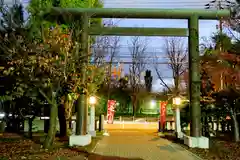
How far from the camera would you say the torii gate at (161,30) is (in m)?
14.7

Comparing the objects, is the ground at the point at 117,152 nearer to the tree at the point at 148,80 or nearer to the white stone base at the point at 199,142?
the white stone base at the point at 199,142

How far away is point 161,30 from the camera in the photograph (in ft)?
49.8

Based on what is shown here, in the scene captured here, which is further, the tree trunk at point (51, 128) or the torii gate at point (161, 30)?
the torii gate at point (161, 30)

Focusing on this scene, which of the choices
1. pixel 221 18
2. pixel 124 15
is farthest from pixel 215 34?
pixel 124 15

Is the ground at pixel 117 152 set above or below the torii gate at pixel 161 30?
below

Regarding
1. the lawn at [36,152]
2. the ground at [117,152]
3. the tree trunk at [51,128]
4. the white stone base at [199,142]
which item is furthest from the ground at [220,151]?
the tree trunk at [51,128]

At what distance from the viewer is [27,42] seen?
12.3 meters

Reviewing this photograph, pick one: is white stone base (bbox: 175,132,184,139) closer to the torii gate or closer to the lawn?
the torii gate

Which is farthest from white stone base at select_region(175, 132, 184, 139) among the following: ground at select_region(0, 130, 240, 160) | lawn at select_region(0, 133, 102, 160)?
lawn at select_region(0, 133, 102, 160)

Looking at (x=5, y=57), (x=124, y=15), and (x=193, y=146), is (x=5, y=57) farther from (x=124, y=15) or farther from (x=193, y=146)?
(x=193, y=146)

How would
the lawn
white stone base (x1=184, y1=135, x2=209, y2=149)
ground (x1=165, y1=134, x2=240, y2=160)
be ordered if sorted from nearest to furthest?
1. the lawn
2. ground (x1=165, y1=134, x2=240, y2=160)
3. white stone base (x1=184, y1=135, x2=209, y2=149)

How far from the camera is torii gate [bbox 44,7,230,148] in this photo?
14680 millimetres

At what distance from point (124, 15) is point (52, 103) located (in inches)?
182

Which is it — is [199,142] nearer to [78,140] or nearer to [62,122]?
[78,140]
